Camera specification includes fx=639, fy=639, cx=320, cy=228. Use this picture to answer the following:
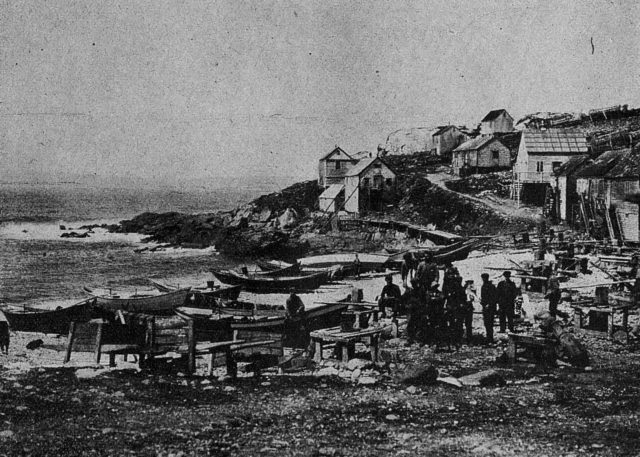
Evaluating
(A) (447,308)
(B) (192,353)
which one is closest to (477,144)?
(A) (447,308)

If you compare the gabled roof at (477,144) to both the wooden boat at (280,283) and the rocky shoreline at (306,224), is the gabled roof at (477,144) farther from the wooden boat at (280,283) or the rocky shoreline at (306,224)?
the wooden boat at (280,283)

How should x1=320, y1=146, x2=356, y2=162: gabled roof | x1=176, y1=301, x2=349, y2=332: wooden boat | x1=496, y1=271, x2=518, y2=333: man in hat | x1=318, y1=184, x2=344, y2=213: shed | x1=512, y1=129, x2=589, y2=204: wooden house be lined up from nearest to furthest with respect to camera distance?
x1=496, y1=271, x2=518, y2=333: man in hat → x1=176, y1=301, x2=349, y2=332: wooden boat → x1=512, y1=129, x2=589, y2=204: wooden house → x1=318, y1=184, x2=344, y2=213: shed → x1=320, y1=146, x2=356, y2=162: gabled roof

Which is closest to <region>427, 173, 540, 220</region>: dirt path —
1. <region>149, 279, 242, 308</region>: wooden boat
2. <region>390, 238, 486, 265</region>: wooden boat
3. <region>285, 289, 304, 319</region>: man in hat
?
<region>390, 238, 486, 265</region>: wooden boat

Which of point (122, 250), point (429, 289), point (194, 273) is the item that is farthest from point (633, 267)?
point (122, 250)

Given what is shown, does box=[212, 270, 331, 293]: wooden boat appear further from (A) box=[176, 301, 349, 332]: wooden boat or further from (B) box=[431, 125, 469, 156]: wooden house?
(B) box=[431, 125, 469, 156]: wooden house

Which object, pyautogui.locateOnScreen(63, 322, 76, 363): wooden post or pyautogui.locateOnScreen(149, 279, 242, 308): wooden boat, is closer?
pyautogui.locateOnScreen(63, 322, 76, 363): wooden post

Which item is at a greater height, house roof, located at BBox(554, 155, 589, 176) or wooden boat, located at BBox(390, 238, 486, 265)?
house roof, located at BBox(554, 155, 589, 176)

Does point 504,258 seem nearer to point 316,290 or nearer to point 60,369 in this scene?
point 316,290
